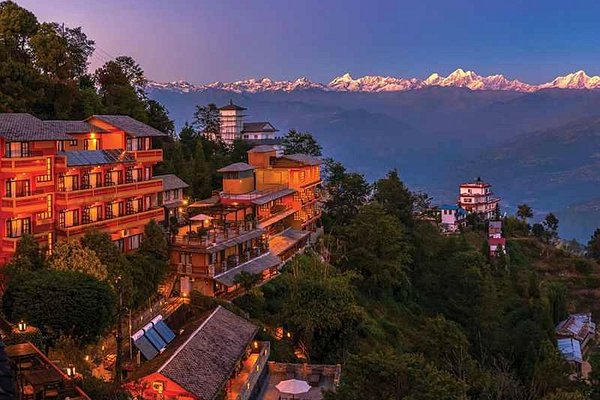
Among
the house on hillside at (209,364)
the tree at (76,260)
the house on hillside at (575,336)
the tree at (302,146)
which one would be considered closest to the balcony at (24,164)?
the tree at (76,260)

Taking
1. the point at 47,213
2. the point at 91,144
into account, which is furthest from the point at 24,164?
the point at 91,144

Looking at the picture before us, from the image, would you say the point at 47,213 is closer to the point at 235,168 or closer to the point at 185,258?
the point at 185,258

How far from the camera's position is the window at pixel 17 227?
21.0 meters

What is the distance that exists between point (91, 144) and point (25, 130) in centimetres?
487

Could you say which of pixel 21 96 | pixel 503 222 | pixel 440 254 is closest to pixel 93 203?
pixel 21 96

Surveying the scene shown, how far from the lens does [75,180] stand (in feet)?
78.4

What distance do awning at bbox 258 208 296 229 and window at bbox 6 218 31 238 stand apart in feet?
44.2

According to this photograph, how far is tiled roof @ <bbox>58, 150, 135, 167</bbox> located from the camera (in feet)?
77.7

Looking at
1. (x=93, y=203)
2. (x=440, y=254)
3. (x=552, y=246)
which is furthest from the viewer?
(x=552, y=246)

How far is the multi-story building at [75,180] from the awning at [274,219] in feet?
22.6

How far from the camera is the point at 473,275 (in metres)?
39.6

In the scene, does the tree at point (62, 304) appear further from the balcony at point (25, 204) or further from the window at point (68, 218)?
the window at point (68, 218)

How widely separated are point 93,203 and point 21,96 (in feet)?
31.4

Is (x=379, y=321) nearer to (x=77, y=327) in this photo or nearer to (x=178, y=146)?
(x=178, y=146)
